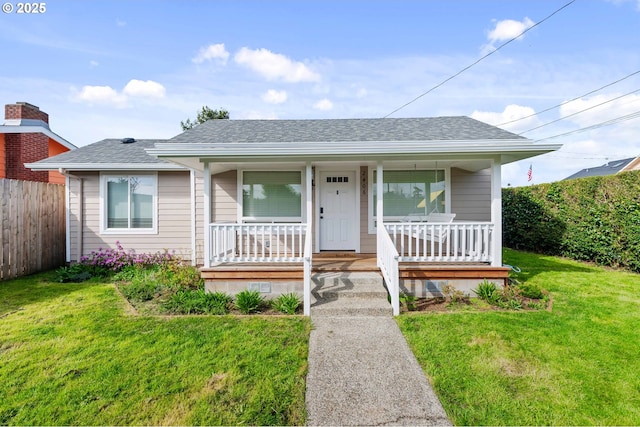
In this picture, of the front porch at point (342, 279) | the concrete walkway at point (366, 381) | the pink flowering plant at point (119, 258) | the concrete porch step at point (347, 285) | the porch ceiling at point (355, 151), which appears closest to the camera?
the concrete walkway at point (366, 381)

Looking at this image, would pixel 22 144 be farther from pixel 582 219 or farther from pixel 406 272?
pixel 582 219

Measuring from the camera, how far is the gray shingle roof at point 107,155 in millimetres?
7770

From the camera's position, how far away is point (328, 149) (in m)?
5.45

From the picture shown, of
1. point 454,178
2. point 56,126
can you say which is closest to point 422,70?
point 454,178

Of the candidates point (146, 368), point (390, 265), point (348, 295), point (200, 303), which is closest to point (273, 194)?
point (200, 303)

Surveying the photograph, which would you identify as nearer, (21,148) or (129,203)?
(129,203)

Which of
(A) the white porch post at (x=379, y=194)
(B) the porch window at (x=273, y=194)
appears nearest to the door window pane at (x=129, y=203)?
(B) the porch window at (x=273, y=194)

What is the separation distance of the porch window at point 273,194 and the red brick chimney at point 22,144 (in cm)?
954

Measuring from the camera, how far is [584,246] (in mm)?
8242

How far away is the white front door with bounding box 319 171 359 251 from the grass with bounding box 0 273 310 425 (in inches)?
123

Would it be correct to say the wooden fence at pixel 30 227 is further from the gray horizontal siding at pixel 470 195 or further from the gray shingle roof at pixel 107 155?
the gray horizontal siding at pixel 470 195

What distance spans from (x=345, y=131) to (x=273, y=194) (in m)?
2.31

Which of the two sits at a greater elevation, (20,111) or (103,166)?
(20,111)

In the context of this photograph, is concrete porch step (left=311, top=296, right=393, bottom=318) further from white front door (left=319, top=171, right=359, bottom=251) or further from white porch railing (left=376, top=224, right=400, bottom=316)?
white front door (left=319, top=171, right=359, bottom=251)
